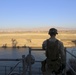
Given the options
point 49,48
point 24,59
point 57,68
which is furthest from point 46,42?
point 24,59

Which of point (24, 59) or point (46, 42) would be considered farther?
point (24, 59)

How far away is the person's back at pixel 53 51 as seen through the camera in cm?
530

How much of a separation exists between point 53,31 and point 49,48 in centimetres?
31

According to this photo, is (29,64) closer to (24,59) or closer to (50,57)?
(24,59)

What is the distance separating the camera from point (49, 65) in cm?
543

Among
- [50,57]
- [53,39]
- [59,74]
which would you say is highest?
[53,39]

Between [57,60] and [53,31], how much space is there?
1.75ft

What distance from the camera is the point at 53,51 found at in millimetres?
5316

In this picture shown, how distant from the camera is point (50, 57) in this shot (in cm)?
536

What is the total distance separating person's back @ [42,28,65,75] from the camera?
5297 millimetres

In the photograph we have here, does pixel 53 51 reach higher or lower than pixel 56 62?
higher

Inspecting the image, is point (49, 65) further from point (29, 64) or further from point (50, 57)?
point (29, 64)

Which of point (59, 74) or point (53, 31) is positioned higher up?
point (53, 31)

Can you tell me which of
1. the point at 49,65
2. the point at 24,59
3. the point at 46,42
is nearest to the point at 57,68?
the point at 49,65
